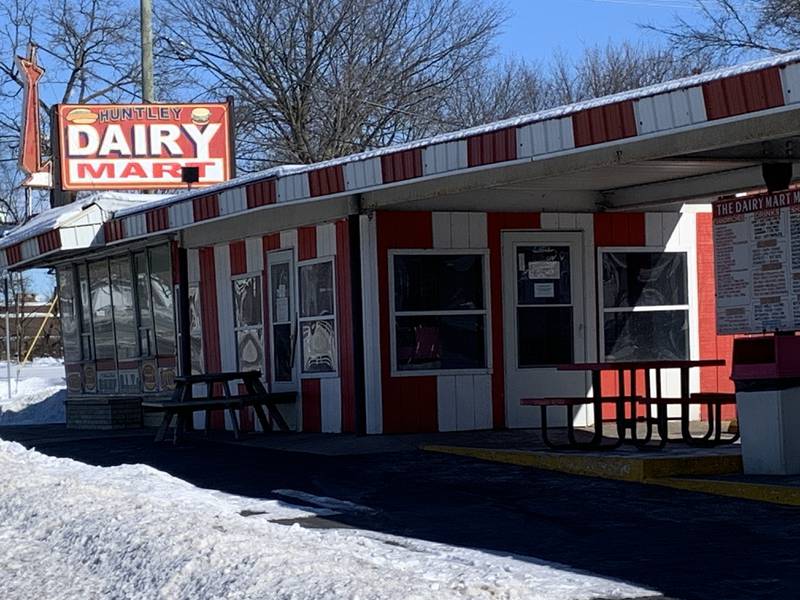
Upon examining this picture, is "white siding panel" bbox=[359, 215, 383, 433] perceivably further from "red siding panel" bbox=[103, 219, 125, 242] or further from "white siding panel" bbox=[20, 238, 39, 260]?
"white siding panel" bbox=[20, 238, 39, 260]

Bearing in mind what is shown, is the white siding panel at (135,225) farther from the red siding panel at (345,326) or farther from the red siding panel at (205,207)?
the red siding panel at (345,326)

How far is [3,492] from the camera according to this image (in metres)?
11.4

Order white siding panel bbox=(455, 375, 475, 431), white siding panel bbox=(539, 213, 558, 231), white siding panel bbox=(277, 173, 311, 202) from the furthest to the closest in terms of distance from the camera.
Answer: white siding panel bbox=(539, 213, 558, 231), white siding panel bbox=(455, 375, 475, 431), white siding panel bbox=(277, 173, 311, 202)

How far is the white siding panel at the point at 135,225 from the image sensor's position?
1842 centimetres

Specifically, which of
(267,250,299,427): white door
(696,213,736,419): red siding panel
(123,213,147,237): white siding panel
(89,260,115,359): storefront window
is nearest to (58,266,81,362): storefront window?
(89,260,115,359): storefront window

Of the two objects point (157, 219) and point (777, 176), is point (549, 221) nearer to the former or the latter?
point (777, 176)

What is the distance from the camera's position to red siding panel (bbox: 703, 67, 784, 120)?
354 inches

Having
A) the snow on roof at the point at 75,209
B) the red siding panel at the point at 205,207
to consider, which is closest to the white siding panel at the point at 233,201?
the red siding panel at the point at 205,207

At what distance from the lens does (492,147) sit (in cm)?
1170

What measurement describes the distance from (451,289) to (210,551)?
26.2 feet

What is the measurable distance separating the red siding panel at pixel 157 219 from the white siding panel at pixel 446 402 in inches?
174

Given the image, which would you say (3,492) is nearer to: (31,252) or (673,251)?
(673,251)

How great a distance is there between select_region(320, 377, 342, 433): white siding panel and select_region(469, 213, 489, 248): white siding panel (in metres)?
2.24

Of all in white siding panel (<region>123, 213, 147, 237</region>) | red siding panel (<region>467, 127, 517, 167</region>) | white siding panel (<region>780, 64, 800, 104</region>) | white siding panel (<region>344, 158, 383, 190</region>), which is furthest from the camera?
white siding panel (<region>123, 213, 147, 237</region>)
